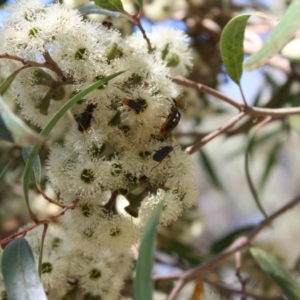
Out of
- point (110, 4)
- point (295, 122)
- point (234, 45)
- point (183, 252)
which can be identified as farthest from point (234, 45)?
point (183, 252)

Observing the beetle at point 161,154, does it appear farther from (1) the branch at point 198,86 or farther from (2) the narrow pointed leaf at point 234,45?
(2) the narrow pointed leaf at point 234,45

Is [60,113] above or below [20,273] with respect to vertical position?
above

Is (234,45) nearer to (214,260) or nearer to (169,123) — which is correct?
(169,123)

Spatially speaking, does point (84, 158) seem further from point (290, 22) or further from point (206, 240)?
point (206, 240)

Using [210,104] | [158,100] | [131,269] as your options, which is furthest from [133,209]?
[210,104]

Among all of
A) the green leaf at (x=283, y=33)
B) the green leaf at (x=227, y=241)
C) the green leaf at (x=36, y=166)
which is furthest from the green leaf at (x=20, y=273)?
the green leaf at (x=227, y=241)

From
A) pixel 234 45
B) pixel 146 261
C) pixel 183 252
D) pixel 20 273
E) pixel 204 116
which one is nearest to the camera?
pixel 146 261
